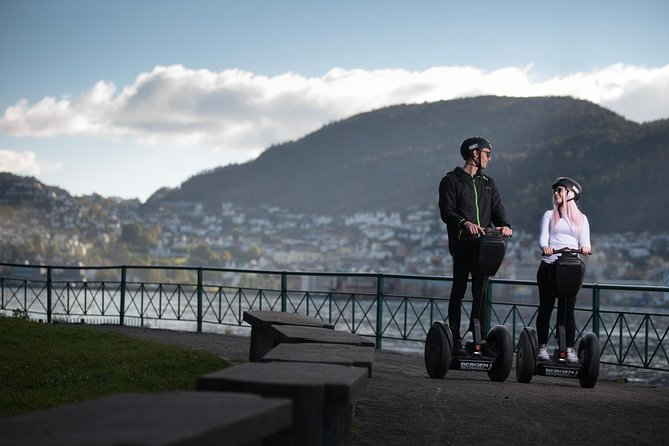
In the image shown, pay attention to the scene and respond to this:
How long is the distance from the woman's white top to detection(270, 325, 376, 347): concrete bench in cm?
276

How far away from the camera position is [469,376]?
1062 centimetres

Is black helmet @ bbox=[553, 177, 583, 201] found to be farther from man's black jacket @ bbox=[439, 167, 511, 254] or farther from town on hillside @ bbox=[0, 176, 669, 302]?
town on hillside @ bbox=[0, 176, 669, 302]

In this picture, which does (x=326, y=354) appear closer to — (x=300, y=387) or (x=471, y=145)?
(x=300, y=387)

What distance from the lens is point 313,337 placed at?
281 inches

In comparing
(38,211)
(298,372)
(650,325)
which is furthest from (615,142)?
(298,372)

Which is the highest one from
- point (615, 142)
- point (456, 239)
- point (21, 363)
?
point (615, 142)

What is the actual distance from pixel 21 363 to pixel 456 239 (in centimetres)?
415

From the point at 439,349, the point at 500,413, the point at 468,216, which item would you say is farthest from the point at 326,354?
the point at 468,216

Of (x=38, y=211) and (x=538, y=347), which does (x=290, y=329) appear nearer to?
(x=538, y=347)

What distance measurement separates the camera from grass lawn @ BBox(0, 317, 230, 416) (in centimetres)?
803

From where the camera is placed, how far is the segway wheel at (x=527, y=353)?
973cm

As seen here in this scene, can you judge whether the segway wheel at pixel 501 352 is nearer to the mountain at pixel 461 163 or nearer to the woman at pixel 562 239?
the woman at pixel 562 239

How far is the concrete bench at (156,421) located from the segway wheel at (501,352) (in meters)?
6.04

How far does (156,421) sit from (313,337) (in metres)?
3.99
